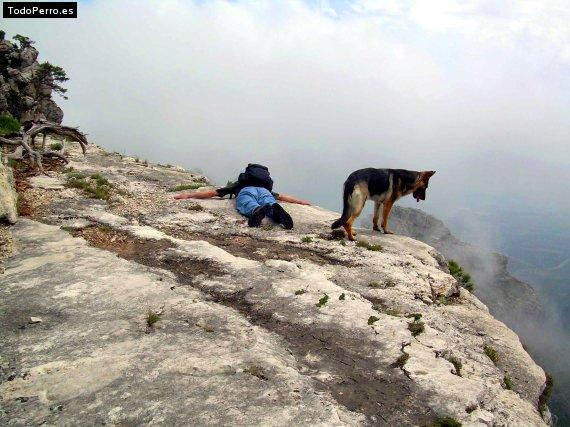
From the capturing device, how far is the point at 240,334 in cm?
720

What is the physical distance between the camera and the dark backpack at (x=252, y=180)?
16.2 metres

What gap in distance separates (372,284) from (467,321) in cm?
219

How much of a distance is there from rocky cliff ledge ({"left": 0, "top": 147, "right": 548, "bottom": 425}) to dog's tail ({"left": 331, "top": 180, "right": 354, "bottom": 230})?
0.72m

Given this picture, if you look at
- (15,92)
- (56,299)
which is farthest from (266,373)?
(15,92)

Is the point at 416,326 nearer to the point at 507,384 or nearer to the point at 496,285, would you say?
the point at 507,384

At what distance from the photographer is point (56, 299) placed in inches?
316

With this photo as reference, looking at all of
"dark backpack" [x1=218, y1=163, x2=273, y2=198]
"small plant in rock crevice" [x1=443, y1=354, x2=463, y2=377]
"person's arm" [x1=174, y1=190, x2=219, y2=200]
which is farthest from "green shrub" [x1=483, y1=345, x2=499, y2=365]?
"person's arm" [x1=174, y1=190, x2=219, y2=200]

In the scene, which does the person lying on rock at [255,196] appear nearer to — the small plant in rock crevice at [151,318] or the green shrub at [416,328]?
the green shrub at [416,328]

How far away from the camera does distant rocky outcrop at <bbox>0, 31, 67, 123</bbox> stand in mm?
36781

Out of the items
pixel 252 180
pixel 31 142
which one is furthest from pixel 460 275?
pixel 31 142

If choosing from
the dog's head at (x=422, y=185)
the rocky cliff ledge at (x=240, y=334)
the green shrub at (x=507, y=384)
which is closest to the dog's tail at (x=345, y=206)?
the rocky cliff ledge at (x=240, y=334)

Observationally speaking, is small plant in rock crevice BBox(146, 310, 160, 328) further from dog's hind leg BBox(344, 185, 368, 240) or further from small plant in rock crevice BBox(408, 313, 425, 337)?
dog's hind leg BBox(344, 185, 368, 240)

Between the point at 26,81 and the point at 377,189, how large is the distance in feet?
126

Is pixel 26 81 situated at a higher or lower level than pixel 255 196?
higher
